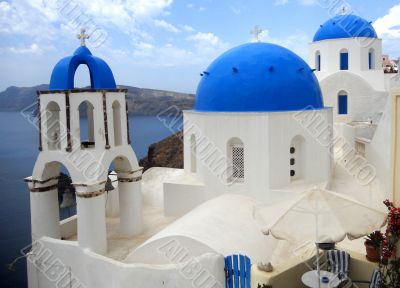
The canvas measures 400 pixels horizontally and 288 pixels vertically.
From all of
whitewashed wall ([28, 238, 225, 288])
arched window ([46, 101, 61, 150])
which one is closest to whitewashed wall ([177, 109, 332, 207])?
whitewashed wall ([28, 238, 225, 288])

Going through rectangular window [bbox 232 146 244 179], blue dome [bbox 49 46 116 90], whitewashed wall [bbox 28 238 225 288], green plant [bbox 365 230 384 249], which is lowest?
whitewashed wall [bbox 28 238 225 288]

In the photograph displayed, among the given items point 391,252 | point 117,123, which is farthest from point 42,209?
point 391,252

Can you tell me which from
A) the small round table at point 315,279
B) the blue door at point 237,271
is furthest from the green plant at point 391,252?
the blue door at point 237,271

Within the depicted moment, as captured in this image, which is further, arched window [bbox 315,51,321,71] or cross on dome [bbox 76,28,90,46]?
arched window [bbox 315,51,321,71]

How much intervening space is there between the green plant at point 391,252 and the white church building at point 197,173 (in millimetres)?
1378

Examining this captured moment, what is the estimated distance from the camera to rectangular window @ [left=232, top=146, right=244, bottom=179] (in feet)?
42.8

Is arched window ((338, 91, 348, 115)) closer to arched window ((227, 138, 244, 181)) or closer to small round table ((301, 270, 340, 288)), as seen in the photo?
arched window ((227, 138, 244, 181))

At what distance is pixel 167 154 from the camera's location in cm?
3491

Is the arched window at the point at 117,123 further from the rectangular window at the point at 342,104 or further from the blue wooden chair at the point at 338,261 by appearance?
the rectangular window at the point at 342,104

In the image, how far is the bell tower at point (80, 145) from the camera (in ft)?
34.3

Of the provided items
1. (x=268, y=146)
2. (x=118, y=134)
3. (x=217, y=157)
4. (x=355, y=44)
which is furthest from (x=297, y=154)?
(x=355, y=44)

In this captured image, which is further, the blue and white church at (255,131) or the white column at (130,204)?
the blue and white church at (255,131)

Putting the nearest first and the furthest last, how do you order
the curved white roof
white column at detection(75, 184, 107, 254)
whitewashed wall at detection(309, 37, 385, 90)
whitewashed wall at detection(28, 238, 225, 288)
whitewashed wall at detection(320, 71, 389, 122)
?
whitewashed wall at detection(28, 238, 225, 288)
the curved white roof
white column at detection(75, 184, 107, 254)
whitewashed wall at detection(320, 71, 389, 122)
whitewashed wall at detection(309, 37, 385, 90)

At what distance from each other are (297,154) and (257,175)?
1693 mm
